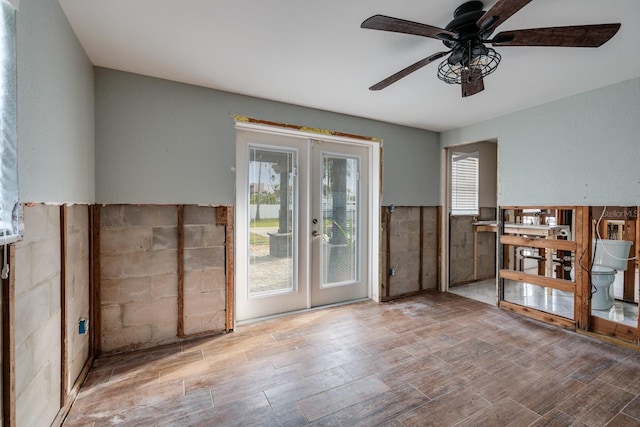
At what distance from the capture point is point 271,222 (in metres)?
3.37

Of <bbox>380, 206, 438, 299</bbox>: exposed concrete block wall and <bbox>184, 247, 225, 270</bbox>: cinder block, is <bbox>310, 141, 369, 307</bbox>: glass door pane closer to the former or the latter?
<bbox>380, 206, 438, 299</bbox>: exposed concrete block wall

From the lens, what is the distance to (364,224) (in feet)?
13.4

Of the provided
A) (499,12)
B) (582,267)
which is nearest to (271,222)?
(499,12)

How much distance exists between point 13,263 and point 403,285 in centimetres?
402

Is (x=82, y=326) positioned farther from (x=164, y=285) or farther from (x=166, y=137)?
(x=166, y=137)

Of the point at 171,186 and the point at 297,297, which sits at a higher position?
the point at 171,186

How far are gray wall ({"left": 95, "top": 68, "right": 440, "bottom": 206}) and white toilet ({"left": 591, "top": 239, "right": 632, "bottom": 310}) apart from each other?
3.56 m

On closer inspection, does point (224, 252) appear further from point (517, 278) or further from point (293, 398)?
point (517, 278)

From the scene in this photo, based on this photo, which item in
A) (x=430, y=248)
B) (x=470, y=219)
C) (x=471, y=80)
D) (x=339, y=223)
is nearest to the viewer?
(x=471, y=80)

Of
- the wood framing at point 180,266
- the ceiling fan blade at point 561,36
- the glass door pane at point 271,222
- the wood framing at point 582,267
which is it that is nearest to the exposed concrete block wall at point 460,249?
the wood framing at point 582,267

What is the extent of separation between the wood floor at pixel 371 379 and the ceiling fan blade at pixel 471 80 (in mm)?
2167

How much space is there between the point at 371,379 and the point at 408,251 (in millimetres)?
2382

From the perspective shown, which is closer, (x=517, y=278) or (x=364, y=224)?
(x=517, y=278)

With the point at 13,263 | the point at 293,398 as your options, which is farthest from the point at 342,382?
the point at 13,263
